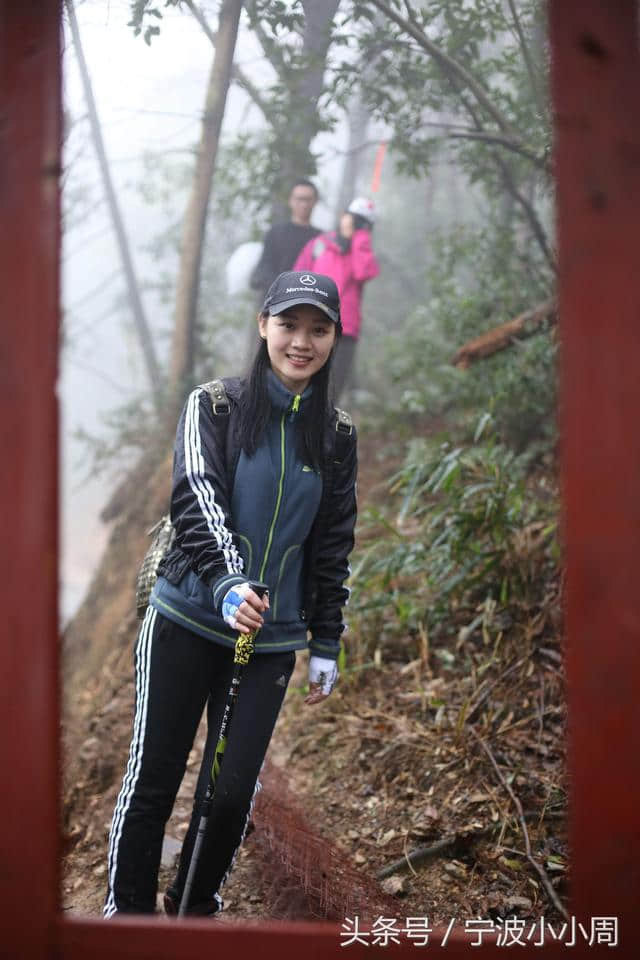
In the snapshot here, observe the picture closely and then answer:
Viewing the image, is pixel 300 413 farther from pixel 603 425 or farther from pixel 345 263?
pixel 345 263

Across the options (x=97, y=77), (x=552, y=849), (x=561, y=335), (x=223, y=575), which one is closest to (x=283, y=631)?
(x=223, y=575)

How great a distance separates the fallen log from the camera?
6574 millimetres

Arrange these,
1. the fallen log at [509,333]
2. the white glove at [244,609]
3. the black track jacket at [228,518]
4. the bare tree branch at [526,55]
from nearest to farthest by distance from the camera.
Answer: the white glove at [244,609], the black track jacket at [228,518], the bare tree branch at [526,55], the fallen log at [509,333]

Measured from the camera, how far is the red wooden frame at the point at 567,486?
185cm

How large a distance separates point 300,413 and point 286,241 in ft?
13.2

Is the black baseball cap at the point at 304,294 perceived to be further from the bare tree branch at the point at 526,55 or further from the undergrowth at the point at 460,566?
Result: the bare tree branch at the point at 526,55

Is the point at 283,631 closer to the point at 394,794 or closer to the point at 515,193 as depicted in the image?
the point at 394,794

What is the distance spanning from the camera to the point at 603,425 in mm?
1862

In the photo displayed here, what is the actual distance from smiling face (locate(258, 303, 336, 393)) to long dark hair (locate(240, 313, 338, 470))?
0.06 m

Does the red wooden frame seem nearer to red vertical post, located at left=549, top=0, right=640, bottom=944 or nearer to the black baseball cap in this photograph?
red vertical post, located at left=549, top=0, right=640, bottom=944

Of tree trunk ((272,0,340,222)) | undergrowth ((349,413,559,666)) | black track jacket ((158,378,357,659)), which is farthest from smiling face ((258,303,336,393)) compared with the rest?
tree trunk ((272,0,340,222))

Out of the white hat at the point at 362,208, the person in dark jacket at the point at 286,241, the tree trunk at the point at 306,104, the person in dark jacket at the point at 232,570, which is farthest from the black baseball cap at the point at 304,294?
the white hat at the point at 362,208

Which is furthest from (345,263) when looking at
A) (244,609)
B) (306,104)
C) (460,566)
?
(244,609)

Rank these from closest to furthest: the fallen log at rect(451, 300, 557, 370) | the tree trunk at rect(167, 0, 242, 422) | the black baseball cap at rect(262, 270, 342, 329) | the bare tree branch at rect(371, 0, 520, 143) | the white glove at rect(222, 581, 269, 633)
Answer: the white glove at rect(222, 581, 269, 633) → the black baseball cap at rect(262, 270, 342, 329) → the bare tree branch at rect(371, 0, 520, 143) → the fallen log at rect(451, 300, 557, 370) → the tree trunk at rect(167, 0, 242, 422)
